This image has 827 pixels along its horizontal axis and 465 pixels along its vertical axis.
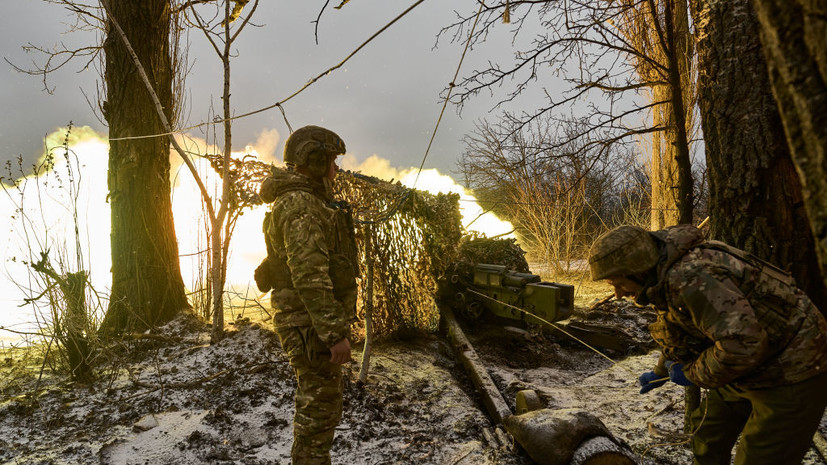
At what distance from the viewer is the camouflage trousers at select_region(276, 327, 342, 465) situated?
2693mm

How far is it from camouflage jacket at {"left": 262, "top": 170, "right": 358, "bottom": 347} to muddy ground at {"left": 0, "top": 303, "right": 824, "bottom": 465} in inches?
54.0

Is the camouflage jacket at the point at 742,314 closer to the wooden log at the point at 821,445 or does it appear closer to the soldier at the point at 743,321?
the soldier at the point at 743,321

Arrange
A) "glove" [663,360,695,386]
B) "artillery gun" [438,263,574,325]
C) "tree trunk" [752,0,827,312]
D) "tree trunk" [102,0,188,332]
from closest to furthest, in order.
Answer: "tree trunk" [752,0,827,312]
"glove" [663,360,695,386]
"artillery gun" [438,263,574,325]
"tree trunk" [102,0,188,332]

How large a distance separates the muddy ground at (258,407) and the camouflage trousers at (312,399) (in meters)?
0.75

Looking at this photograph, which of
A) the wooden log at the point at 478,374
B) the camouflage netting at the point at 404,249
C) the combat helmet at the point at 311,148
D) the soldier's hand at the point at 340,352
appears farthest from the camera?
the camouflage netting at the point at 404,249

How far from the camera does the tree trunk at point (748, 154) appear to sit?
95.3 inches

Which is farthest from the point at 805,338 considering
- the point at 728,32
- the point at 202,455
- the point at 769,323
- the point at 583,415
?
the point at 202,455

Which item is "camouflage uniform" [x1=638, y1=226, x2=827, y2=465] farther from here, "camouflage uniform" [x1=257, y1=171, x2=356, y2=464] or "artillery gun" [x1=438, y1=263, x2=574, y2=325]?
"artillery gun" [x1=438, y1=263, x2=574, y2=325]

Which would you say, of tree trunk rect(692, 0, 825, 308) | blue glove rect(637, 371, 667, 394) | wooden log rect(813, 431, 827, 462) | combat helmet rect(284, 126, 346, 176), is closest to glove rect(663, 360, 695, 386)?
blue glove rect(637, 371, 667, 394)

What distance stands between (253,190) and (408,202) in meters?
2.10

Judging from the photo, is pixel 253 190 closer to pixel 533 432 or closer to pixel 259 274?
pixel 259 274

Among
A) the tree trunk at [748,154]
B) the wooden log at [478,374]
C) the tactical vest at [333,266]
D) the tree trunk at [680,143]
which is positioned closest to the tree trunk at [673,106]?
the tree trunk at [680,143]

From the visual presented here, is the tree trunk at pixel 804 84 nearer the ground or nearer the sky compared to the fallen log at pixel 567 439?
Answer: nearer the sky

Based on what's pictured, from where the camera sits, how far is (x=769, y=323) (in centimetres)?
192
